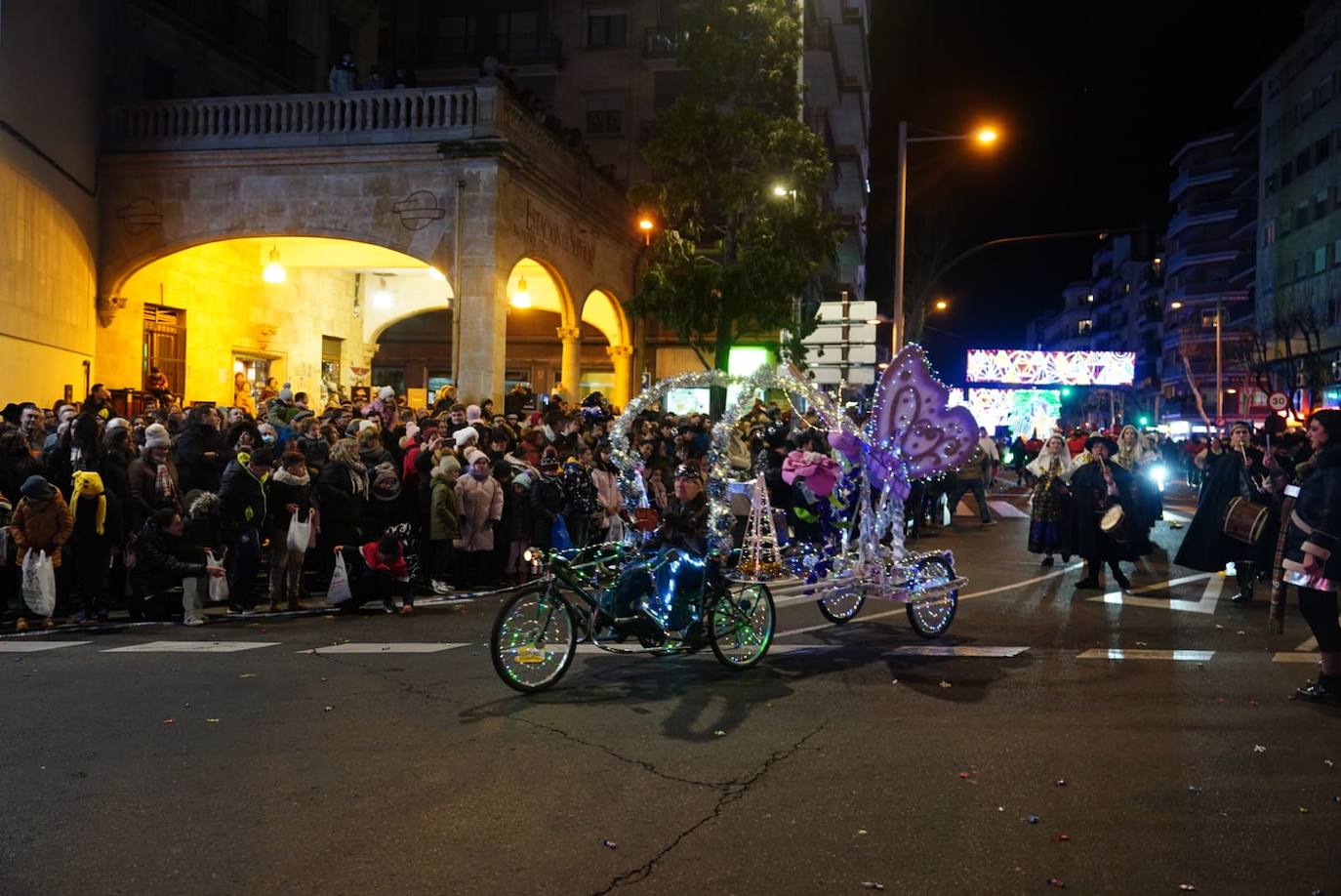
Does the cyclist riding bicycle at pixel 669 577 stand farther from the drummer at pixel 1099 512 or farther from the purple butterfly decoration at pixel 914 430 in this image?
the drummer at pixel 1099 512

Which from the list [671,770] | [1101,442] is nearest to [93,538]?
[671,770]

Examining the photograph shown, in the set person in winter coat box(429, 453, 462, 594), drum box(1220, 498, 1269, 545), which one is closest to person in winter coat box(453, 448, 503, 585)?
person in winter coat box(429, 453, 462, 594)

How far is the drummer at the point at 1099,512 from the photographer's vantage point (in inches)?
511

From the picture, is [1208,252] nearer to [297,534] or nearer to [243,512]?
[297,534]

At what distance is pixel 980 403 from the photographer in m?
50.6

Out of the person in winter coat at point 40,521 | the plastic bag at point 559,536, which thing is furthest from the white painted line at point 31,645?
the plastic bag at point 559,536

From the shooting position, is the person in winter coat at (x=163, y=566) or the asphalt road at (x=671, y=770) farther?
the person in winter coat at (x=163, y=566)

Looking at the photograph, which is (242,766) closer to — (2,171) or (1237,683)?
(1237,683)

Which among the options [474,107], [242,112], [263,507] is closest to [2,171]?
[242,112]

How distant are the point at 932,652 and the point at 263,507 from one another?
6.40 metres

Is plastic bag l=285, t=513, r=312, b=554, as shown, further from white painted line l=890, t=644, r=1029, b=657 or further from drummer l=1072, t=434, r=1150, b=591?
drummer l=1072, t=434, r=1150, b=591

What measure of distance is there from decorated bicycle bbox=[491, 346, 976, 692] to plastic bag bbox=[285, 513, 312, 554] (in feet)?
10.7

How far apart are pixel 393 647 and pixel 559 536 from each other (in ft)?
14.0

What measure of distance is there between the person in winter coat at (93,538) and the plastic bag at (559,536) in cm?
459
